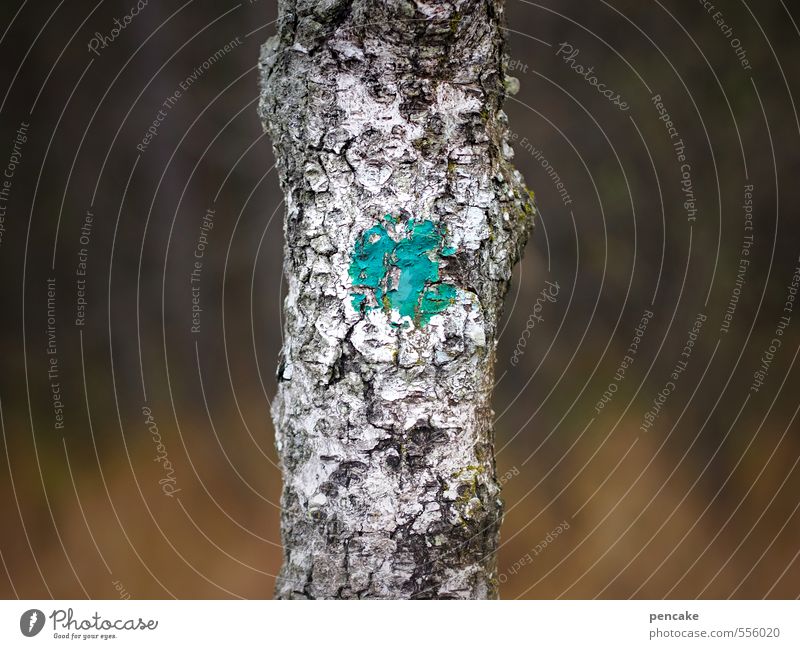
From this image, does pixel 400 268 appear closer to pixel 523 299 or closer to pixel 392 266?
pixel 392 266

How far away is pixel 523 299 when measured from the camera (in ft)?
4.82

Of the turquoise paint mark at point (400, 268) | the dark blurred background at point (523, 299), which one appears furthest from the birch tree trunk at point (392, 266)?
the dark blurred background at point (523, 299)

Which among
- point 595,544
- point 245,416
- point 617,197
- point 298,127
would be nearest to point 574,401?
point 595,544

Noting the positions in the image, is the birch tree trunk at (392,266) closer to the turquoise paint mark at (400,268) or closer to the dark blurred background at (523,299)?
the turquoise paint mark at (400,268)

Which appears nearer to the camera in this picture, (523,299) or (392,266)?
(392,266)

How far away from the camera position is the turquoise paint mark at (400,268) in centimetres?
71

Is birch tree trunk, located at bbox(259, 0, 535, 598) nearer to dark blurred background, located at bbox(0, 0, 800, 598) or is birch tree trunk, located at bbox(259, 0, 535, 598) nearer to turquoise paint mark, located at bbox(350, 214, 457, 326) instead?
turquoise paint mark, located at bbox(350, 214, 457, 326)

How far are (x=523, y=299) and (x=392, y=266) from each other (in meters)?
0.81

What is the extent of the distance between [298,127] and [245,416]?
35.5 inches

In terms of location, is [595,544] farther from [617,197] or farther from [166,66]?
[166,66]

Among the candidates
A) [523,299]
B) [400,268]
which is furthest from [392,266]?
[523,299]

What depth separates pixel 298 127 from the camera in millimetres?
719

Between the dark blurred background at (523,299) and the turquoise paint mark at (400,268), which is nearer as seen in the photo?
the turquoise paint mark at (400,268)

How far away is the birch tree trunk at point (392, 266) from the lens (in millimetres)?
697
